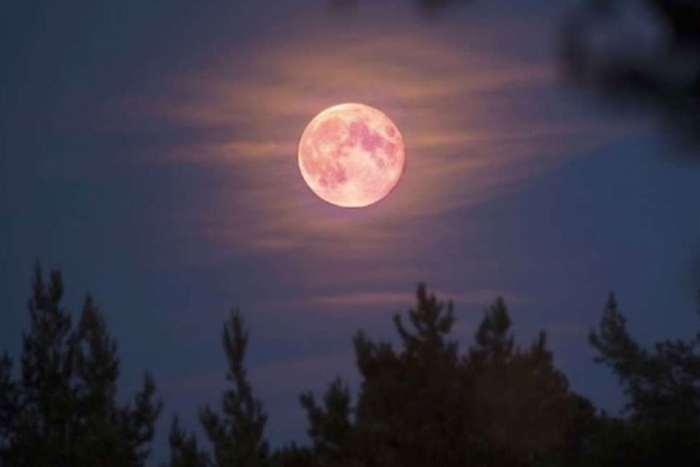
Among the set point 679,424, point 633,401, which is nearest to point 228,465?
point 679,424

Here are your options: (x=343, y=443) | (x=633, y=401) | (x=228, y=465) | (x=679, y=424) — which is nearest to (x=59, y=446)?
(x=228, y=465)

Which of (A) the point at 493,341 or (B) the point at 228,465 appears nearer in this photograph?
(B) the point at 228,465

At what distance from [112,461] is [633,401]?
49.6 feet

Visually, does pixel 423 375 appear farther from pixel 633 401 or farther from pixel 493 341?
pixel 633 401

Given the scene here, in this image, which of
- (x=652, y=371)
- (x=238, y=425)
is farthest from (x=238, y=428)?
(x=652, y=371)

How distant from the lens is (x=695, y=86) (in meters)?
5.84

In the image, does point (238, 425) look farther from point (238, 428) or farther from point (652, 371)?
point (652, 371)

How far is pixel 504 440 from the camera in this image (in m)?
27.2

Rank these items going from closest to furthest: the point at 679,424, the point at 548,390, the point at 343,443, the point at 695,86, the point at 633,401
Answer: the point at 695,86 < the point at 679,424 < the point at 343,443 < the point at 548,390 < the point at 633,401

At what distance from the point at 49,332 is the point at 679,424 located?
13571mm

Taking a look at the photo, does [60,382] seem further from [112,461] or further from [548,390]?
[548,390]

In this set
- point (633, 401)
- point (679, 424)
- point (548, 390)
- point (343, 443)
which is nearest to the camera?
point (679, 424)

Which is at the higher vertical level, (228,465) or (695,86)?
(228,465)

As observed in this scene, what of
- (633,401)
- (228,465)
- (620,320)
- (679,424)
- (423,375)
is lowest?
(679,424)
